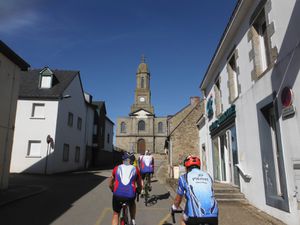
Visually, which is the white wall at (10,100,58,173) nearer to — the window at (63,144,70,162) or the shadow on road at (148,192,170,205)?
the window at (63,144,70,162)

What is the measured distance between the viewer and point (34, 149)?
22.2m

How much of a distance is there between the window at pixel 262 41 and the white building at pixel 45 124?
56.3ft

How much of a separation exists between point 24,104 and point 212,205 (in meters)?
22.0

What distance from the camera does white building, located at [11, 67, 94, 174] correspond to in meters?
21.7

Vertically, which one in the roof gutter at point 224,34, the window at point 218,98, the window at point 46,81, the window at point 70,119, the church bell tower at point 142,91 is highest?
the church bell tower at point 142,91

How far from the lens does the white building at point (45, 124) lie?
71.1ft

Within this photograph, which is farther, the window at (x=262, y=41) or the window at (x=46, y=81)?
the window at (x=46, y=81)

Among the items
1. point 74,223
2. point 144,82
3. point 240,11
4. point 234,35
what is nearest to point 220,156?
point 234,35

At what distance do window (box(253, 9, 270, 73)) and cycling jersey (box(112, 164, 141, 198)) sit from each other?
17.5 ft

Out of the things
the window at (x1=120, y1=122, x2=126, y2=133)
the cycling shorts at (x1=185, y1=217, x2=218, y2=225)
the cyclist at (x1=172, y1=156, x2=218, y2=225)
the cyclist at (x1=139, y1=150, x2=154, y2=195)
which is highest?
the window at (x1=120, y1=122, x2=126, y2=133)

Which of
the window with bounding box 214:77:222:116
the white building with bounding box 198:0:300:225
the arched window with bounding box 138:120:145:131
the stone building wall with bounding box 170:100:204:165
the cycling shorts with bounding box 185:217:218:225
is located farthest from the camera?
the arched window with bounding box 138:120:145:131

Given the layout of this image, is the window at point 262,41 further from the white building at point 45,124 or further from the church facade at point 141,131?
the church facade at point 141,131

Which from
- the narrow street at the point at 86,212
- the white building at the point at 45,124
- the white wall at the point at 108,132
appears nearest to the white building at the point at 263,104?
the narrow street at the point at 86,212

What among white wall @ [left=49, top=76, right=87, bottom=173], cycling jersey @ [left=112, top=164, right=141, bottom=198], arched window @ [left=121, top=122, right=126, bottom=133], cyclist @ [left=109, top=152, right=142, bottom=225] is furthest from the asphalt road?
arched window @ [left=121, top=122, right=126, bottom=133]
